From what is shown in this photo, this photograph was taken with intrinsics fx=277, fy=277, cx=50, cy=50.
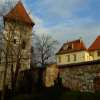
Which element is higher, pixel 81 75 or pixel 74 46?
pixel 74 46

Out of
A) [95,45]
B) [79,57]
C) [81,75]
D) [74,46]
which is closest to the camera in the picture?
[81,75]

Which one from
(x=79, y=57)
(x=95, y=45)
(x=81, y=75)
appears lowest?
(x=81, y=75)

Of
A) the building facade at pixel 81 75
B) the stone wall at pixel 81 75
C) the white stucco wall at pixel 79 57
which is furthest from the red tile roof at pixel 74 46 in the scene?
the stone wall at pixel 81 75

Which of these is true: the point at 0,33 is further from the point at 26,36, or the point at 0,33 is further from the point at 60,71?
the point at 60,71

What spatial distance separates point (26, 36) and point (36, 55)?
501 inches

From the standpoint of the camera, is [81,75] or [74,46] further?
[74,46]

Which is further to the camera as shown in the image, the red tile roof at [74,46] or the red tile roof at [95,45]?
the red tile roof at [74,46]

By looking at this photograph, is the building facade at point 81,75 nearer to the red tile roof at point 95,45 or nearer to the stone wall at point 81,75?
the stone wall at point 81,75

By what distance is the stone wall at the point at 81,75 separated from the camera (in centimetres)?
1762

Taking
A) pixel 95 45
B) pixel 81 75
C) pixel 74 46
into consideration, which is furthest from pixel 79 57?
pixel 81 75

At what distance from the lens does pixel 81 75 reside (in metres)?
18.6

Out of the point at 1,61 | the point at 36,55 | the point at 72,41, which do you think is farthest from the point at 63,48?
the point at 1,61

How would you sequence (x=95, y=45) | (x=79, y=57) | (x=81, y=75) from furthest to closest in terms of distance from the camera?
1. (x=95, y=45)
2. (x=79, y=57)
3. (x=81, y=75)

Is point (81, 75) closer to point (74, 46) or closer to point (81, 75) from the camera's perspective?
point (81, 75)
